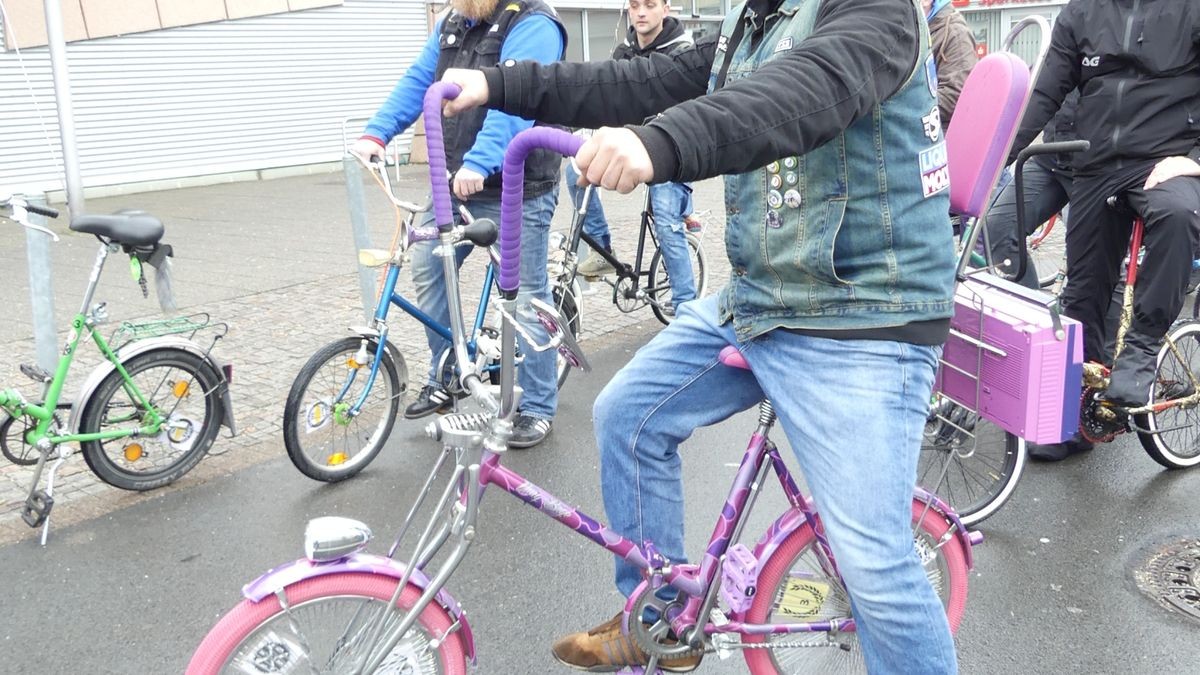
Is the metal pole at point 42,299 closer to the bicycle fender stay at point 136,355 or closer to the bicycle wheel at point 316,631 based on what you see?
the bicycle fender stay at point 136,355

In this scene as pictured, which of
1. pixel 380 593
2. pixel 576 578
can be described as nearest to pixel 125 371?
pixel 576 578

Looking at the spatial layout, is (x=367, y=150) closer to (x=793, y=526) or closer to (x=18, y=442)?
(x=18, y=442)

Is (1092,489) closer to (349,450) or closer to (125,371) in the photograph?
(349,450)

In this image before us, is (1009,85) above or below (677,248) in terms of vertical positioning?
above

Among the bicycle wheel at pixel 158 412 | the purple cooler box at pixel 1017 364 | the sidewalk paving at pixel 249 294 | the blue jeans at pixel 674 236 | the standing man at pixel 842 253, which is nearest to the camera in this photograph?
the standing man at pixel 842 253

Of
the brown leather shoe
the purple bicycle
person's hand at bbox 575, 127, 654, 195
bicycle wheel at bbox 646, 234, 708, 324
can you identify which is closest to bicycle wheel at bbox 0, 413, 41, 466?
→ the purple bicycle

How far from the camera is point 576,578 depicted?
3.91 meters

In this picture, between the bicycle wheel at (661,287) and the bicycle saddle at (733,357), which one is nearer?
the bicycle saddle at (733,357)

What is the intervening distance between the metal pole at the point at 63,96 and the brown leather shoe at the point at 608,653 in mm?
8488

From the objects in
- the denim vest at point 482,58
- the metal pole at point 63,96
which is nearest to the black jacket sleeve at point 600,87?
the denim vest at point 482,58

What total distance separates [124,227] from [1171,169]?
412cm

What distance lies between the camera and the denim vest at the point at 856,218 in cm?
221

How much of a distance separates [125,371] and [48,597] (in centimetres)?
99

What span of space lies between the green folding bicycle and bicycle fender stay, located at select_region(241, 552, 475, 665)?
90.6 inches
